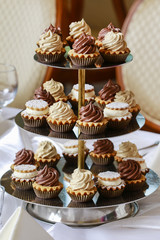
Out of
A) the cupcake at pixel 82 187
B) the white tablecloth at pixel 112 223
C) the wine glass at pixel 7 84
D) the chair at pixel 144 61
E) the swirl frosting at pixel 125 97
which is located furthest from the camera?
the chair at pixel 144 61

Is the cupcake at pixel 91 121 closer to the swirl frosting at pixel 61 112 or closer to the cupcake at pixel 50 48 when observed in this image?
the swirl frosting at pixel 61 112

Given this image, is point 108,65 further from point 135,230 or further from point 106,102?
point 135,230

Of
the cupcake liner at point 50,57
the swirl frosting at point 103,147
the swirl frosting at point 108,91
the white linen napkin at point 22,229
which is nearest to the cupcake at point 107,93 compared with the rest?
the swirl frosting at point 108,91

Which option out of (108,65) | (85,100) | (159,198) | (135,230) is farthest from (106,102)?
(135,230)

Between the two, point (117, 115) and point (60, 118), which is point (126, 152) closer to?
point (117, 115)

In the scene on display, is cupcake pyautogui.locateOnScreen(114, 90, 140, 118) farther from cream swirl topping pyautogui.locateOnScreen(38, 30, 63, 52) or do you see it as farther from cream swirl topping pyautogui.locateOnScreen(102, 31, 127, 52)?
cream swirl topping pyautogui.locateOnScreen(38, 30, 63, 52)

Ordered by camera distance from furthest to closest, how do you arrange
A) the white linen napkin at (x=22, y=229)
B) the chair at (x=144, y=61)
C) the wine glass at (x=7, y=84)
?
1. the chair at (x=144, y=61)
2. the wine glass at (x=7, y=84)
3. the white linen napkin at (x=22, y=229)
